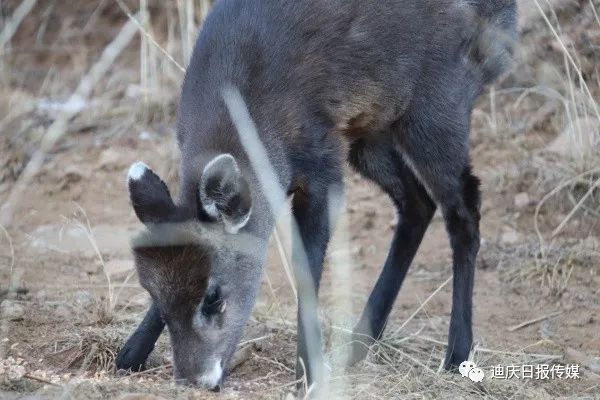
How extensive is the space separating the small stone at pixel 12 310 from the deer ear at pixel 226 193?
1566 mm

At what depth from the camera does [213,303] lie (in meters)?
5.30

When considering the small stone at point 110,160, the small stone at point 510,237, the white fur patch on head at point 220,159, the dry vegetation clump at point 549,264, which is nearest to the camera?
the white fur patch on head at point 220,159

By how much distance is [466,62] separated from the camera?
247 inches

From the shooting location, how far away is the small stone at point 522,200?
8.48 meters

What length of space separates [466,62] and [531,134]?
324cm

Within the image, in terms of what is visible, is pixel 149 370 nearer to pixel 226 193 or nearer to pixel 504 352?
pixel 226 193

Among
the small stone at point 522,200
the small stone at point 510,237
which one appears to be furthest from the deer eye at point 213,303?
the small stone at point 522,200

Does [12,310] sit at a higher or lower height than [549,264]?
higher

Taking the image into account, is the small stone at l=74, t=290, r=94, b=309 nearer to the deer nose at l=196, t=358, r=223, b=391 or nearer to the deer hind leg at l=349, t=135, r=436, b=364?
the deer nose at l=196, t=358, r=223, b=391

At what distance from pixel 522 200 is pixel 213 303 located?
154 inches

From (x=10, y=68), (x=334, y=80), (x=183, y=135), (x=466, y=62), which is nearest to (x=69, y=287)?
(x=183, y=135)

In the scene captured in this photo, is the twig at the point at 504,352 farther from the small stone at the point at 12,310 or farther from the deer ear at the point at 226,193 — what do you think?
the small stone at the point at 12,310

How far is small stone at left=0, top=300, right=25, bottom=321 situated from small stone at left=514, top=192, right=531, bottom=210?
4.01 metres

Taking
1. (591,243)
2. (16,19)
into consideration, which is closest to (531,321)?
(591,243)
